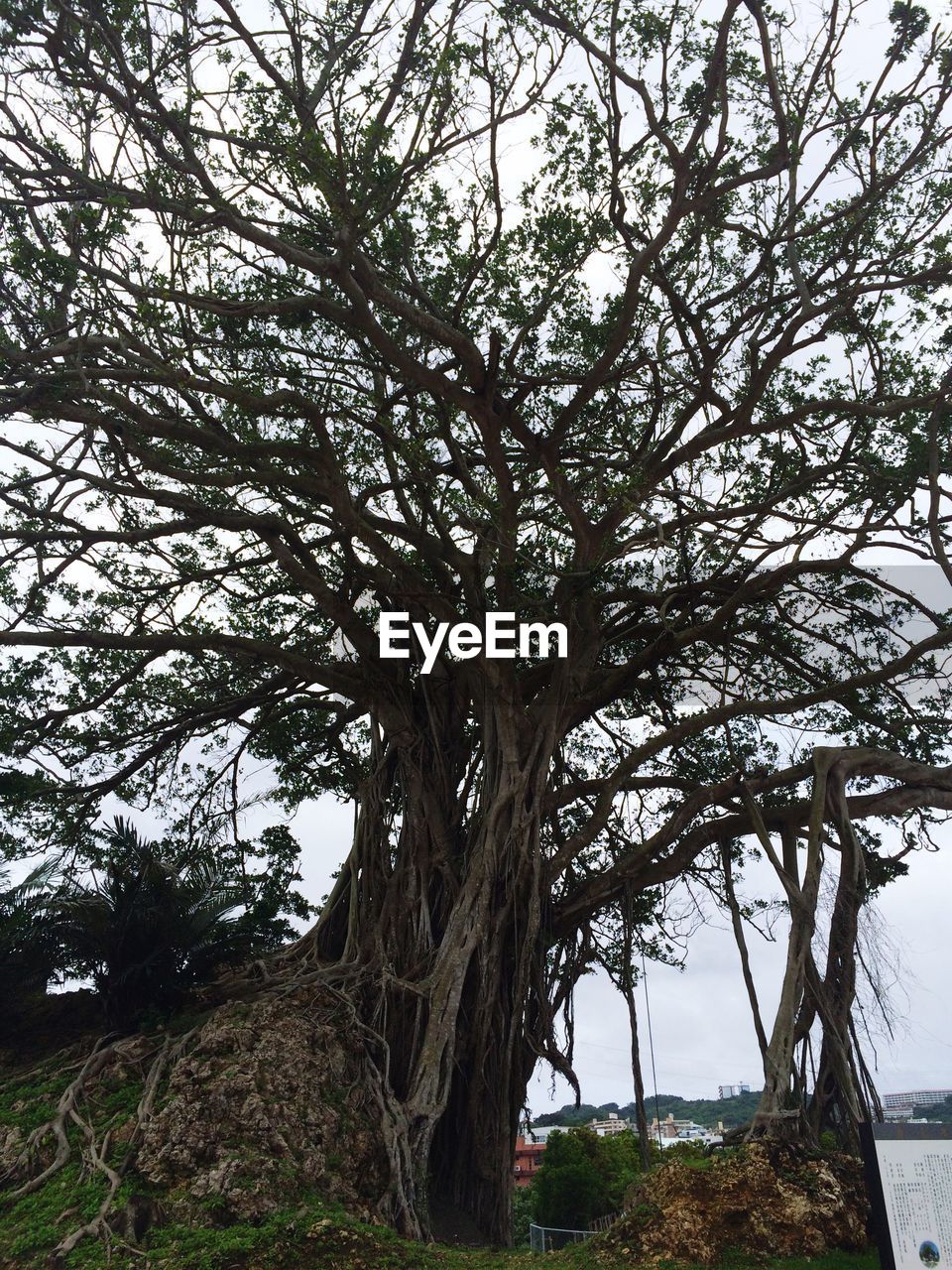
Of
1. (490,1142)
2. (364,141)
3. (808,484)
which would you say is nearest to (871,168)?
(808,484)

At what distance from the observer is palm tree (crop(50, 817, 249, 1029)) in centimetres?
643

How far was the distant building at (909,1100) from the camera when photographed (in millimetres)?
5550

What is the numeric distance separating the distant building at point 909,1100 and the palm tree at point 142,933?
13.6 feet

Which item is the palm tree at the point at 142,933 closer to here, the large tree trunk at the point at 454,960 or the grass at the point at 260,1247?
the large tree trunk at the point at 454,960

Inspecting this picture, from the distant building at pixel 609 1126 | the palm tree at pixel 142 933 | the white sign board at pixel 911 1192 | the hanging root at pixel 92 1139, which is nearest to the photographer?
the white sign board at pixel 911 1192

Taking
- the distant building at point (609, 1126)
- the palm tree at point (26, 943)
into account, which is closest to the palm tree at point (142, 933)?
the palm tree at point (26, 943)

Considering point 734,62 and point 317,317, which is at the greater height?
point 734,62

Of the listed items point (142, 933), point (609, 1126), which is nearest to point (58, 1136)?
point (142, 933)

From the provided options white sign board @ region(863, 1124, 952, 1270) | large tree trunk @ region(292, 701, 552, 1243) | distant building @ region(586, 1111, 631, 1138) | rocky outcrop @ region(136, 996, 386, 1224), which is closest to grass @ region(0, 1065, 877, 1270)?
rocky outcrop @ region(136, 996, 386, 1224)

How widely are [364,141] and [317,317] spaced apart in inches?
58.8

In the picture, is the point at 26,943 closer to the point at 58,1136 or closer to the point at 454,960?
the point at 58,1136

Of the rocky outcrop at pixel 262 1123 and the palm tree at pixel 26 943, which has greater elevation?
the palm tree at pixel 26 943

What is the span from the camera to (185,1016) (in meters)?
6.42

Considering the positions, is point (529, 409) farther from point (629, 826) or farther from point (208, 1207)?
point (208, 1207)
